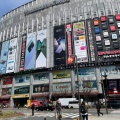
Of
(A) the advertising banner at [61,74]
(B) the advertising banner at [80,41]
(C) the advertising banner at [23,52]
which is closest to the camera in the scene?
(B) the advertising banner at [80,41]

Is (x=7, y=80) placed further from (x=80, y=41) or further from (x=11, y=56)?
(x=80, y=41)

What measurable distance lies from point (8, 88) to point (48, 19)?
112 ft

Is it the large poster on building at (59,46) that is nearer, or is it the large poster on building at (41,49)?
the large poster on building at (59,46)

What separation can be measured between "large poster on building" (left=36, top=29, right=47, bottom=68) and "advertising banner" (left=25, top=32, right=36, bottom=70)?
201 centimetres

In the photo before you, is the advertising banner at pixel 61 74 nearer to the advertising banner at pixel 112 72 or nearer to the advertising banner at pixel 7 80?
the advertising banner at pixel 112 72

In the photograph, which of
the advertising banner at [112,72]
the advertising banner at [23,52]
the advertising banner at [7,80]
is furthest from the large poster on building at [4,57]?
the advertising banner at [112,72]

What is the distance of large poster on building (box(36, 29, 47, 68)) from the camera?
62241 mm

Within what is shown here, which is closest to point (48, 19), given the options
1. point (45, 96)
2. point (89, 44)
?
point (89, 44)

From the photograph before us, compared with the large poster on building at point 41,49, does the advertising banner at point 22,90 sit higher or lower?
lower

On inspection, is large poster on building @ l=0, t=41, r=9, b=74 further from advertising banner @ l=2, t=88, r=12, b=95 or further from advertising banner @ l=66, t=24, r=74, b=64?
advertising banner @ l=66, t=24, r=74, b=64

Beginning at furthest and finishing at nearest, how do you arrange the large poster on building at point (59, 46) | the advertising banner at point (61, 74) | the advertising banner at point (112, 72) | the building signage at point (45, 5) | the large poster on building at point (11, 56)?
the building signage at point (45, 5)
the large poster on building at point (11, 56)
the large poster on building at point (59, 46)
the advertising banner at point (61, 74)
the advertising banner at point (112, 72)

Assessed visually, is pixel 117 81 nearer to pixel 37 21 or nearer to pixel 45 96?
pixel 45 96

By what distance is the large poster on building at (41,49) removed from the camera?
2450 inches

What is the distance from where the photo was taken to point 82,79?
54.7m
